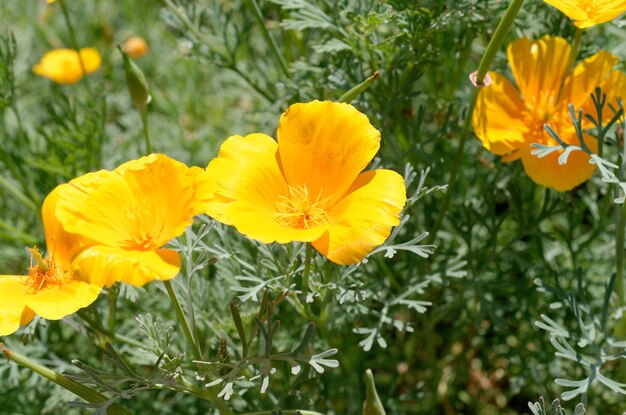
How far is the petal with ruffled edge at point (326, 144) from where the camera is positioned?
1235 mm

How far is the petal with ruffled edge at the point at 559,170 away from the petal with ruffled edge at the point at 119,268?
745 millimetres

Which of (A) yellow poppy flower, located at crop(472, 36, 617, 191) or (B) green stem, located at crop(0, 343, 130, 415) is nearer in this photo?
(B) green stem, located at crop(0, 343, 130, 415)

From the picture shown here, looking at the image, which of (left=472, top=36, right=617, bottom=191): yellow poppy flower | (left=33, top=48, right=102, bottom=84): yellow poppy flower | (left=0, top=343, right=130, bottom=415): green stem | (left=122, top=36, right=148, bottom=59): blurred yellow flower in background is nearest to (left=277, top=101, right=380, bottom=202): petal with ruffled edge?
(left=472, top=36, right=617, bottom=191): yellow poppy flower

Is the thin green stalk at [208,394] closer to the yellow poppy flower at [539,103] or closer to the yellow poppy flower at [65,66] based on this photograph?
the yellow poppy flower at [539,103]

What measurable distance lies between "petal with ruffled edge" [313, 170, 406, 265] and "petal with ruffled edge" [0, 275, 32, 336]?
49cm

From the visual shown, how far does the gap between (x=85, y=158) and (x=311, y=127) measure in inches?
35.3

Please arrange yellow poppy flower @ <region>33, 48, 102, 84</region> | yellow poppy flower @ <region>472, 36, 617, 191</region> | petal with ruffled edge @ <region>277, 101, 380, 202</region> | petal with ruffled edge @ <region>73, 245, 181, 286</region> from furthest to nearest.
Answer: yellow poppy flower @ <region>33, 48, 102, 84</region> → yellow poppy flower @ <region>472, 36, 617, 191</region> → petal with ruffled edge @ <region>277, 101, 380, 202</region> → petal with ruffled edge @ <region>73, 245, 181, 286</region>

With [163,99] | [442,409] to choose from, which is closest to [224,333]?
[442,409]

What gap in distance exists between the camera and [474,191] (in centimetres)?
201

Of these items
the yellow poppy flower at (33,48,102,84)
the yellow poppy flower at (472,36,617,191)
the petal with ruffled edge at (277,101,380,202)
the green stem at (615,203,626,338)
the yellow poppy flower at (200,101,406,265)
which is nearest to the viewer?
the yellow poppy flower at (200,101,406,265)

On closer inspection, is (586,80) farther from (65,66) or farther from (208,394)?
(65,66)

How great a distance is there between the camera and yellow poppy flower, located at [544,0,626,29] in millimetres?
1264

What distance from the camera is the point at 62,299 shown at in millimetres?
1166

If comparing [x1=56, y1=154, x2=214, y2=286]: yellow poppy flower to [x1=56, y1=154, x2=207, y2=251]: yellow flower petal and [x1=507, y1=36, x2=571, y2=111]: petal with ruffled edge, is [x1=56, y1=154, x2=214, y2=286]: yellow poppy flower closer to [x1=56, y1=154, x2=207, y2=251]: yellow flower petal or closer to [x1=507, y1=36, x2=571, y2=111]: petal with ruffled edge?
[x1=56, y1=154, x2=207, y2=251]: yellow flower petal
